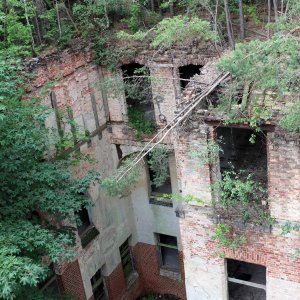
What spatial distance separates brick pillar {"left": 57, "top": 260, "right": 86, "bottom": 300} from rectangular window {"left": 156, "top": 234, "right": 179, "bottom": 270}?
3477 mm

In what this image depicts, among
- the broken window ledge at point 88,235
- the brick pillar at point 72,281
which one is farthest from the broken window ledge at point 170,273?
the brick pillar at point 72,281

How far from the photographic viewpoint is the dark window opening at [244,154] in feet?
37.6

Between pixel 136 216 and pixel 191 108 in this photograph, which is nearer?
pixel 191 108

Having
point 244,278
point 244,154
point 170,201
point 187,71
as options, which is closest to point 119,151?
point 170,201

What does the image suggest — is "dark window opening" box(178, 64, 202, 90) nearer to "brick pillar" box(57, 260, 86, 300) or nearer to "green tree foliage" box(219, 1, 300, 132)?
"green tree foliage" box(219, 1, 300, 132)

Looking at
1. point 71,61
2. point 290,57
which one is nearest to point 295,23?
point 290,57

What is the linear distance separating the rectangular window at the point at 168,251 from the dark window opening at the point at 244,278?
4669 mm

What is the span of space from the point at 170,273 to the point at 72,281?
4.12 m

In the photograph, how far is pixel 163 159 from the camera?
11156 millimetres

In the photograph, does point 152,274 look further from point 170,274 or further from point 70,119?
point 70,119

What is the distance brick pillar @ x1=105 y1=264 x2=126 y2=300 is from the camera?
54.7 ft

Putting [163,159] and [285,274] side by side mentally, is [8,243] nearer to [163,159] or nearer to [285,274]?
[163,159]

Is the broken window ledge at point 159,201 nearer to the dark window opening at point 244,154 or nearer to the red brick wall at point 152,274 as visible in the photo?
the red brick wall at point 152,274

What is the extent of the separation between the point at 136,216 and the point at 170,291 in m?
3.05
